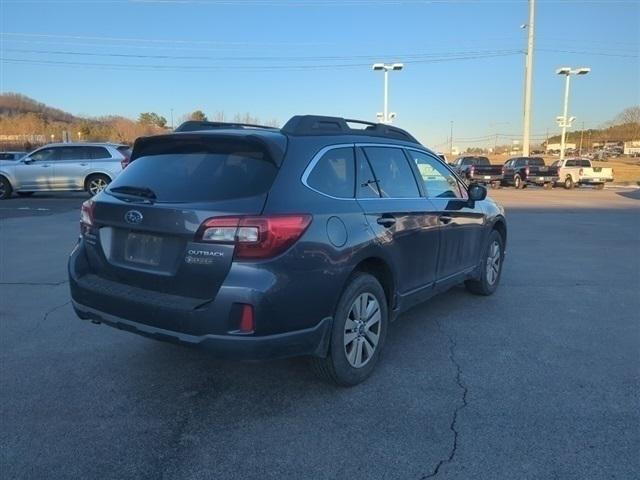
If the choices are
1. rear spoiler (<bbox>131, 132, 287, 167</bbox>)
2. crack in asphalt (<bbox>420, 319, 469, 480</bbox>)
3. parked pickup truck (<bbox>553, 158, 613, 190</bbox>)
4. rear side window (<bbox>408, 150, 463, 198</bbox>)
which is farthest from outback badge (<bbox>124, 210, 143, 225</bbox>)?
parked pickup truck (<bbox>553, 158, 613, 190</bbox>)

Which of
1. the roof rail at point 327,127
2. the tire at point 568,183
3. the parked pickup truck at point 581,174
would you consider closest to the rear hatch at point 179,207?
the roof rail at point 327,127

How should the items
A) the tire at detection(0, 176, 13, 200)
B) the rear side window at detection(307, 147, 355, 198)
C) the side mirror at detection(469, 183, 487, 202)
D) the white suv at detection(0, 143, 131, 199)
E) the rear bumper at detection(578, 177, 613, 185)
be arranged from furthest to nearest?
the rear bumper at detection(578, 177, 613, 185), the tire at detection(0, 176, 13, 200), the white suv at detection(0, 143, 131, 199), the side mirror at detection(469, 183, 487, 202), the rear side window at detection(307, 147, 355, 198)

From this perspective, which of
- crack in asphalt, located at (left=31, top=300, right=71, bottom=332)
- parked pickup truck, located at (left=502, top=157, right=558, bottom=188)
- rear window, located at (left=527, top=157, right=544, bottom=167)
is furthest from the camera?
rear window, located at (left=527, top=157, right=544, bottom=167)

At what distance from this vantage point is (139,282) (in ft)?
11.6

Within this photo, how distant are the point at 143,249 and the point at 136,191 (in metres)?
0.45

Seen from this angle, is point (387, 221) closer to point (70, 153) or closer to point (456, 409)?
point (456, 409)

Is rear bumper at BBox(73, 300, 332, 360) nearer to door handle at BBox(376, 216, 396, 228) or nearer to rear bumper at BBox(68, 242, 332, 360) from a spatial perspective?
rear bumper at BBox(68, 242, 332, 360)

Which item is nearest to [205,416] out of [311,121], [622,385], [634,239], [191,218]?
[191,218]

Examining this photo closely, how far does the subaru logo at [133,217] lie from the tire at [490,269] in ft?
12.8

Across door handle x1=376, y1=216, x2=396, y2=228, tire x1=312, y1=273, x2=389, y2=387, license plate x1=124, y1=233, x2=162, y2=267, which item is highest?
door handle x1=376, y1=216, x2=396, y2=228

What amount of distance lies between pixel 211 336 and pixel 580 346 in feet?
10.7

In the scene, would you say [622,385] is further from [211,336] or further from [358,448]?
[211,336]

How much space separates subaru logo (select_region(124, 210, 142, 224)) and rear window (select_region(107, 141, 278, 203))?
0.15 metres

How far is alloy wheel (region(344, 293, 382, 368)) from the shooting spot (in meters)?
3.86
